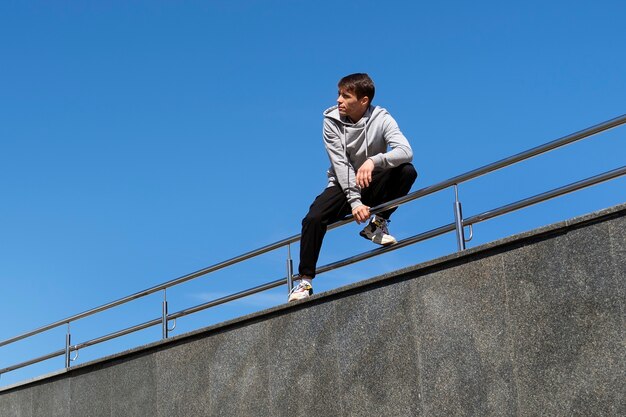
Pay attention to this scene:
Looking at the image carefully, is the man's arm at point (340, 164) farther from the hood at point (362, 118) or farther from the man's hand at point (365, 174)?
the man's hand at point (365, 174)

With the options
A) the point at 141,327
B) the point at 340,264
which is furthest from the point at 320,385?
the point at 141,327

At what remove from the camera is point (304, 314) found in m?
9.17

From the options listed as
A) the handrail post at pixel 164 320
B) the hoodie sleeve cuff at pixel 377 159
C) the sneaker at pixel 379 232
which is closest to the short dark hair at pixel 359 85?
the hoodie sleeve cuff at pixel 377 159

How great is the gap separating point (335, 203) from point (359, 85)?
1010 millimetres

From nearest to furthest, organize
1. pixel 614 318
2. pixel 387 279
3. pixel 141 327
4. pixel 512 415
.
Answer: pixel 614 318, pixel 512 415, pixel 387 279, pixel 141 327

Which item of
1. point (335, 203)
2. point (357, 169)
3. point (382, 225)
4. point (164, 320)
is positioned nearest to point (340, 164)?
point (357, 169)

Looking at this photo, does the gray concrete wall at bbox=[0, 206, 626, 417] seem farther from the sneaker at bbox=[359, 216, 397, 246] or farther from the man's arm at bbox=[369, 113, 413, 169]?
the man's arm at bbox=[369, 113, 413, 169]

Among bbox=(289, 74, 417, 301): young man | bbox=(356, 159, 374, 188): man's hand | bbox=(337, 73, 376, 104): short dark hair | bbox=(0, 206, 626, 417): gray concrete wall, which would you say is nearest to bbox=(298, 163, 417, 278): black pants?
bbox=(289, 74, 417, 301): young man

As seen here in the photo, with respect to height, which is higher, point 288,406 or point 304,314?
point 304,314

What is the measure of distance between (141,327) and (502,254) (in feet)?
17.9

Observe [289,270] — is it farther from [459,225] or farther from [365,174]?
[459,225]

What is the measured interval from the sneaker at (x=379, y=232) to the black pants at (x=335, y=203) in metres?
0.09

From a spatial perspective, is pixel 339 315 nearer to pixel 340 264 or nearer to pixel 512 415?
pixel 340 264

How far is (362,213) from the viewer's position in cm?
888
